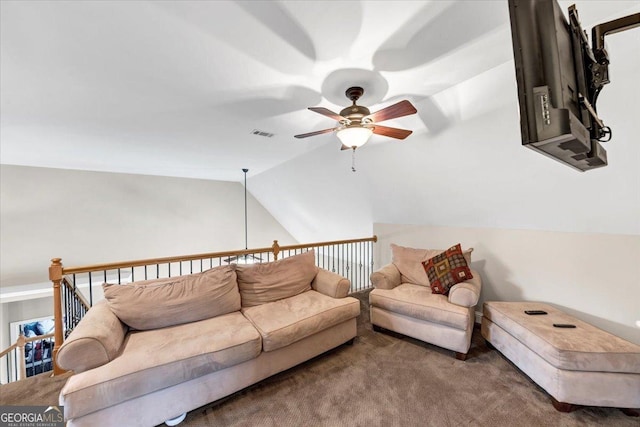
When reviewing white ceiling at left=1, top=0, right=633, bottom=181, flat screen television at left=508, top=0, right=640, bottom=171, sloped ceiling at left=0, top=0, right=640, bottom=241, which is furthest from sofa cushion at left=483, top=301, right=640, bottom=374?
white ceiling at left=1, top=0, right=633, bottom=181

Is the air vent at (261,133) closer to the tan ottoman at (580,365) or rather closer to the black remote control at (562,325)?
the tan ottoman at (580,365)

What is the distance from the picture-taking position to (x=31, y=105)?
7.25 feet

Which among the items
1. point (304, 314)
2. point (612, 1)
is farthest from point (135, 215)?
point (612, 1)

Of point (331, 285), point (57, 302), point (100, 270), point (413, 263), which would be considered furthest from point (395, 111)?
point (57, 302)

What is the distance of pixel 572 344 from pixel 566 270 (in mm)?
1151

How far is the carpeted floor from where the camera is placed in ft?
5.68

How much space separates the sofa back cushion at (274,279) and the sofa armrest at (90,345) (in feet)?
3.41

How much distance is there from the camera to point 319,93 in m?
2.23

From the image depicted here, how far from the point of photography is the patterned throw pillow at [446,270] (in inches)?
107

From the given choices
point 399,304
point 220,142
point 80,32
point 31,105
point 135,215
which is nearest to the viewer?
point 80,32

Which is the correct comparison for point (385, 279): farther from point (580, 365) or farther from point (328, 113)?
point (328, 113)

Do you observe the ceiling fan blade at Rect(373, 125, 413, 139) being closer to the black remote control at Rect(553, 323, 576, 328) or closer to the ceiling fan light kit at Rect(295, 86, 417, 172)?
the ceiling fan light kit at Rect(295, 86, 417, 172)

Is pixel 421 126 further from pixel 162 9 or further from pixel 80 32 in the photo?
pixel 80 32

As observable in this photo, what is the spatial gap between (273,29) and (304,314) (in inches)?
85.6
